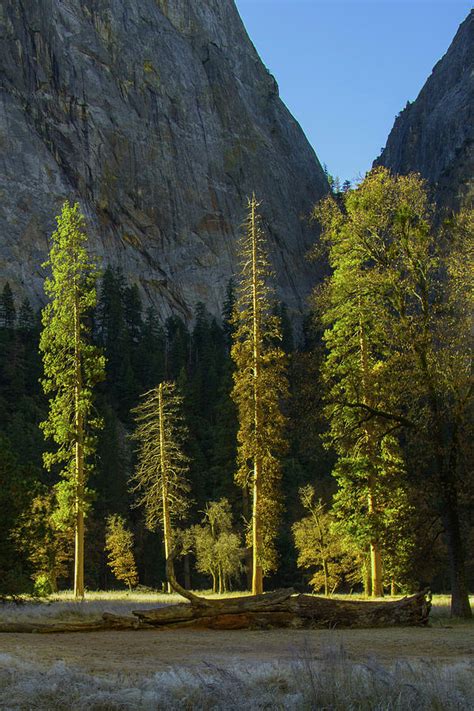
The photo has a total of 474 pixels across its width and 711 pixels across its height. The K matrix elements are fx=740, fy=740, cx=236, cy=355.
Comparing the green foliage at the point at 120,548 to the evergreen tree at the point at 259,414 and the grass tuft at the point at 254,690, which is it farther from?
the grass tuft at the point at 254,690

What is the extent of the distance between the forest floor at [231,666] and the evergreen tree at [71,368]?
13.0 m

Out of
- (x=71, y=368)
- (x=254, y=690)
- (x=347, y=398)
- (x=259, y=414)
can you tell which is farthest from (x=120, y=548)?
(x=254, y=690)

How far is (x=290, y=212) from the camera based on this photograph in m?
150

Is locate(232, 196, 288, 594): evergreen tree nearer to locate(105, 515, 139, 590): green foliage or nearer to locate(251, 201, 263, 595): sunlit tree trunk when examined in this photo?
locate(251, 201, 263, 595): sunlit tree trunk

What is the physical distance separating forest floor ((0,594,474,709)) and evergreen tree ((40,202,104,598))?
42.6 feet

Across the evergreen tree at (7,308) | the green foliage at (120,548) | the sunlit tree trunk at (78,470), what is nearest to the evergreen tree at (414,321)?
the sunlit tree trunk at (78,470)

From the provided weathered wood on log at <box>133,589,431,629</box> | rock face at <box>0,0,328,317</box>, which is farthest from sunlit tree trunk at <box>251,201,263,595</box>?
rock face at <box>0,0,328,317</box>

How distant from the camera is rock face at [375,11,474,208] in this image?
142375 mm

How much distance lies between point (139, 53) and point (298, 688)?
13689 cm

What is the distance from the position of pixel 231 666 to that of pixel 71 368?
1995cm

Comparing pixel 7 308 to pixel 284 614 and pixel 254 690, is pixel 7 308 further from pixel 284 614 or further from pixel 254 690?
pixel 254 690

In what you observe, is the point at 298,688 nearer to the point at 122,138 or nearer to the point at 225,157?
the point at 122,138

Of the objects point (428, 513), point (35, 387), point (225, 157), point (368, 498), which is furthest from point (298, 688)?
point (225, 157)

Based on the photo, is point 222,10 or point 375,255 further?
point 222,10
